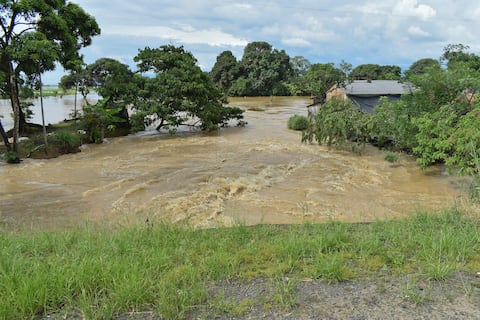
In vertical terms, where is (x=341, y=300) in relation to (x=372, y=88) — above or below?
below

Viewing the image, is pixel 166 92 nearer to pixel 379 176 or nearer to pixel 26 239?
pixel 379 176

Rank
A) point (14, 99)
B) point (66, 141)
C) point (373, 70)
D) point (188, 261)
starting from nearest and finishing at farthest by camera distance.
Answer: point (188, 261), point (14, 99), point (66, 141), point (373, 70)

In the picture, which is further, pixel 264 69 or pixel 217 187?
pixel 264 69

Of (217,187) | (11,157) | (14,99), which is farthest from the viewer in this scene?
(14,99)

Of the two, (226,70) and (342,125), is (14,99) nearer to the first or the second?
(342,125)

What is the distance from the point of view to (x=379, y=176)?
11.1 m

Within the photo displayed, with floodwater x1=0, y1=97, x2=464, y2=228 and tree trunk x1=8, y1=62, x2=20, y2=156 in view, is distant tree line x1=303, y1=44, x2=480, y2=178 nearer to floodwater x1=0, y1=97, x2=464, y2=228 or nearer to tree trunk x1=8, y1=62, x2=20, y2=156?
floodwater x1=0, y1=97, x2=464, y2=228

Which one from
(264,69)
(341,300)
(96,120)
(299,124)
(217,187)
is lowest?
(217,187)

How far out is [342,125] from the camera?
14.0 meters

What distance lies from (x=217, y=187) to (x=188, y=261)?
6279mm

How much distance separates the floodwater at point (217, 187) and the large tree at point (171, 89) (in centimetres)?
291

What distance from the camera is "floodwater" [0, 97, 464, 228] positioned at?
7.77 m

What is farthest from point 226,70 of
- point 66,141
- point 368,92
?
point 66,141

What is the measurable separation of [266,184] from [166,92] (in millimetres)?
9365
